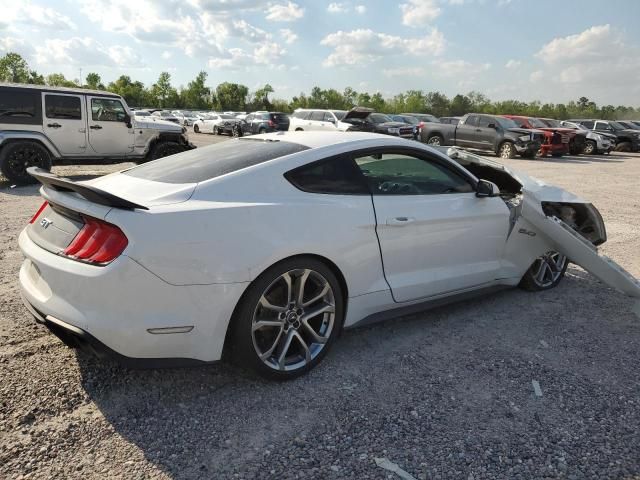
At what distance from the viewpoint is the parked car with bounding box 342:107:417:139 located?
2200 centimetres

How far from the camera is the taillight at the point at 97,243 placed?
2432 millimetres

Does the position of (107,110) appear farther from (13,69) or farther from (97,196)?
(13,69)

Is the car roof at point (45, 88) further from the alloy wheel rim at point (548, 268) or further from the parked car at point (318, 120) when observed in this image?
the parked car at point (318, 120)

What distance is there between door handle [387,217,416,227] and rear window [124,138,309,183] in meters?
0.72

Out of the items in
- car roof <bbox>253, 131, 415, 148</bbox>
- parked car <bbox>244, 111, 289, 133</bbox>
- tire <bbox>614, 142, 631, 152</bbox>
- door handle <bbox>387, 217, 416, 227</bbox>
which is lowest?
tire <bbox>614, 142, 631, 152</bbox>

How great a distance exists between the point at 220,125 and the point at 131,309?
102ft

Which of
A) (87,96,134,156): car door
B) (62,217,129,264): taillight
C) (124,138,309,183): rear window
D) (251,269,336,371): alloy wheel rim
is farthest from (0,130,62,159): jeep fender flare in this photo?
(251,269,336,371): alloy wheel rim

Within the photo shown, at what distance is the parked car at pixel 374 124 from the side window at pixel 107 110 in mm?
12222

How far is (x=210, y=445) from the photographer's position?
7.99 feet

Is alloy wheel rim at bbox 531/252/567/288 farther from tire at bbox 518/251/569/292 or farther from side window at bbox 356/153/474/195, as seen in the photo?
side window at bbox 356/153/474/195

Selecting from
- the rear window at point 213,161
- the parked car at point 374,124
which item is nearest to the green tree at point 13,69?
the parked car at point 374,124

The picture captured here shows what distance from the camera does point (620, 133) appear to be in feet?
92.2

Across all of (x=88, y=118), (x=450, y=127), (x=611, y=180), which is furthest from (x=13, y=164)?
(x=450, y=127)

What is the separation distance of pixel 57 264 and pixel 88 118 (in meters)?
9.04
